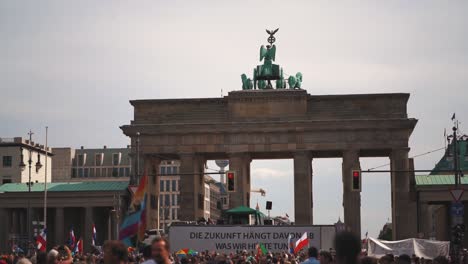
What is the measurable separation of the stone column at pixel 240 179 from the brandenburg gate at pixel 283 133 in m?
0.10

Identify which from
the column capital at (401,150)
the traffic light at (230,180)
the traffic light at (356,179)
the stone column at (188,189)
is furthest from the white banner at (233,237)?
the stone column at (188,189)

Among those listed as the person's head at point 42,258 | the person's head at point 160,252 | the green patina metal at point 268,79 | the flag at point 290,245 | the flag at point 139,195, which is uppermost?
the green patina metal at point 268,79

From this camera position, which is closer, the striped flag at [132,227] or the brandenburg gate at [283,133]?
the striped flag at [132,227]

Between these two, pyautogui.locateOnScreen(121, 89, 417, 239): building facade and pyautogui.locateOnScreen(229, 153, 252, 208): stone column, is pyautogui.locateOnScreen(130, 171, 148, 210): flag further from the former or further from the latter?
pyautogui.locateOnScreen(229, 153, 252, 208): stone column

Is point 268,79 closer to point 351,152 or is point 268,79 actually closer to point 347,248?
point 351,152

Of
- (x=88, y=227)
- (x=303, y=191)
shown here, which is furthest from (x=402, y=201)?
(x=88, y=227)

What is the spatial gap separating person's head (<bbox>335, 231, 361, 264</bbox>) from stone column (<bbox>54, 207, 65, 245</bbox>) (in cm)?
10186

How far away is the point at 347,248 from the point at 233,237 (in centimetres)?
4514

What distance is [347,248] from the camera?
9711 mm

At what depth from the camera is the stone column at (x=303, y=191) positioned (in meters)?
102

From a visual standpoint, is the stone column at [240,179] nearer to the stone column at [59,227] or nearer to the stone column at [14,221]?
the stone column at [59,227]

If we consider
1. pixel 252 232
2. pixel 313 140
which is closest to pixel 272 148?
pixel 313 140

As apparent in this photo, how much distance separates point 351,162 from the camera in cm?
10275

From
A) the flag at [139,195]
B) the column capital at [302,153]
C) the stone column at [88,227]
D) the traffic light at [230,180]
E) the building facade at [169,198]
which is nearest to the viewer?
the flag at [139,195]
